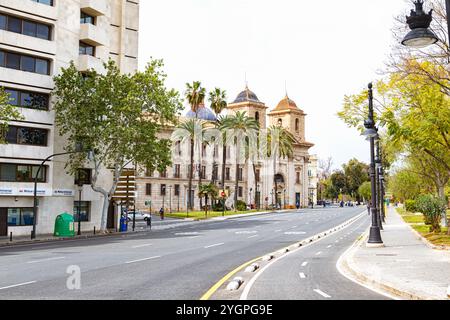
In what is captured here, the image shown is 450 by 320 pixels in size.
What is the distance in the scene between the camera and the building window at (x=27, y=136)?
37.2 meters

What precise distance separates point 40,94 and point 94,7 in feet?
30.2

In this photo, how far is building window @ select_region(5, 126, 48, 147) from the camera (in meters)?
37.2

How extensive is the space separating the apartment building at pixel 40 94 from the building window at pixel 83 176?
85 millimetres

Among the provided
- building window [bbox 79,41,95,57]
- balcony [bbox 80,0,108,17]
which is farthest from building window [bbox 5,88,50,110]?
balcony [bbox 80,0,108,17]

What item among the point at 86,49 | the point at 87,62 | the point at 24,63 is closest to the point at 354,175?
the point at 86,49

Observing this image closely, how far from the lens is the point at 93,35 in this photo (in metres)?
43.2

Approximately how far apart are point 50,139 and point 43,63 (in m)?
5.73

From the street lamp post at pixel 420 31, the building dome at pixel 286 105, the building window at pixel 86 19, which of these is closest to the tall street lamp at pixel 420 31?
the street lamp post at pixel 420 31

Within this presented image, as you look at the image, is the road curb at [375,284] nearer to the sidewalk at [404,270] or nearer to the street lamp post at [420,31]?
the sidewalk at [404,270]

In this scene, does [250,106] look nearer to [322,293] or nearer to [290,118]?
[290,118]

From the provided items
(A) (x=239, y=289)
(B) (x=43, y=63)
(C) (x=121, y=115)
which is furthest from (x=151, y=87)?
(A) (x=239, y=289)

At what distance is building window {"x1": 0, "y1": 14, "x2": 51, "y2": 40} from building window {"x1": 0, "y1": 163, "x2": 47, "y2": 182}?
9.61 metres
